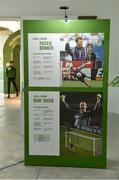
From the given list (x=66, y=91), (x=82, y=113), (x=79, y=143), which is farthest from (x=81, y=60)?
(x=79, y=143)

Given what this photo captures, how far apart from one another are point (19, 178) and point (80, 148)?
86 centimetres

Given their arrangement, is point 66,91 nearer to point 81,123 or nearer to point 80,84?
point 80,84

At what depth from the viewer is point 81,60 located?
12.7 ft

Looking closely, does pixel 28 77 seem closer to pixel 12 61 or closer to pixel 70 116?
pixel 70 116

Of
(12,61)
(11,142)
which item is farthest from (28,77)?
(12,61)

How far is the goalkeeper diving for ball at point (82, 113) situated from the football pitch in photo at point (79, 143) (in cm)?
10

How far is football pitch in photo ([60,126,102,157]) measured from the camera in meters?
3.98

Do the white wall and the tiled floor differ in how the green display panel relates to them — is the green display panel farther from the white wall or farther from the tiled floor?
the white wall

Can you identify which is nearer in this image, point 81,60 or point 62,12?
point 81,60

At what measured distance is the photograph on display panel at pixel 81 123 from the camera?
3.94 meters

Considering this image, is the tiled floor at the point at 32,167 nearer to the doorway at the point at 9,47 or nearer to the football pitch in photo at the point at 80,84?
the football pitch in photo at the point at 80,84

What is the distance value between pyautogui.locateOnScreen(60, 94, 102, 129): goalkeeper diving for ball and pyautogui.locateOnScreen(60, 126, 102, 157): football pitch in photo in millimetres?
102

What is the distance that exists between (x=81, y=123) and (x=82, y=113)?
130mm

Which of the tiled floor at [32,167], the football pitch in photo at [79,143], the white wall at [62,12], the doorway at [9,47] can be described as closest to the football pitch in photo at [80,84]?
the football pitch in photo at [79,143]
